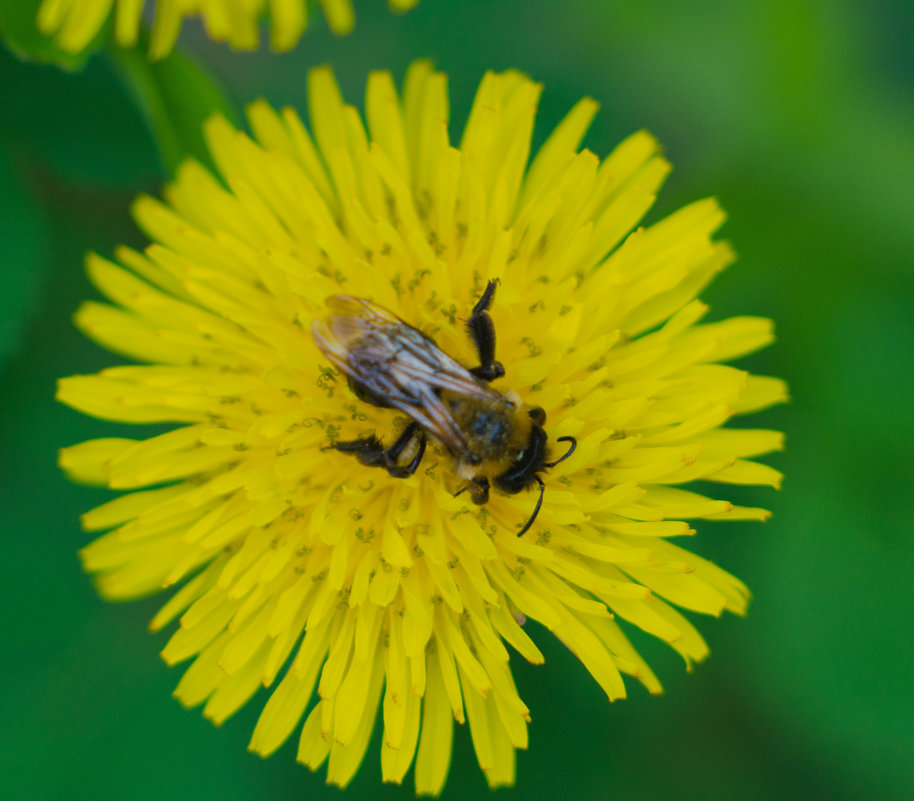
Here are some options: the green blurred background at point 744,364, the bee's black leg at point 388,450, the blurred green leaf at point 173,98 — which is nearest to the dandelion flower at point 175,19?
the blurred green leaf at point 173,98

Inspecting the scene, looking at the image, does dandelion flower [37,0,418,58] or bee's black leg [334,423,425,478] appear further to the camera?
dandelion flower [37,0,418,58]

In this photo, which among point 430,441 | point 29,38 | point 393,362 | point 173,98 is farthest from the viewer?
point 173,98

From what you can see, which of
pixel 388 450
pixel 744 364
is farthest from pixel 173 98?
pixel 744 364

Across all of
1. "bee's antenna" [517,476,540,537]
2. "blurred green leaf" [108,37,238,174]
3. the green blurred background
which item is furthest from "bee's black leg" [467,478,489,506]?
"blurred green leaf" [108,37,238,174]

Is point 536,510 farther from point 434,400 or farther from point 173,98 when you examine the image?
point 173,98

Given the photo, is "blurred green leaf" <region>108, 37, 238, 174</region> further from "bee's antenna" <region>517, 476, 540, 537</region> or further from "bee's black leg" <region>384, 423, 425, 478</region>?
"bee's antenna" <region>517, 476, 540, 537</region>

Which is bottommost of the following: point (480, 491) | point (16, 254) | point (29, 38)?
point (480, 491)

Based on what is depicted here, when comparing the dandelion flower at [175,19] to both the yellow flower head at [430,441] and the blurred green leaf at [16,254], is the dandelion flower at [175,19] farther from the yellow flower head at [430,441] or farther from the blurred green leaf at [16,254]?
the blurred green leaf at [16,254]
